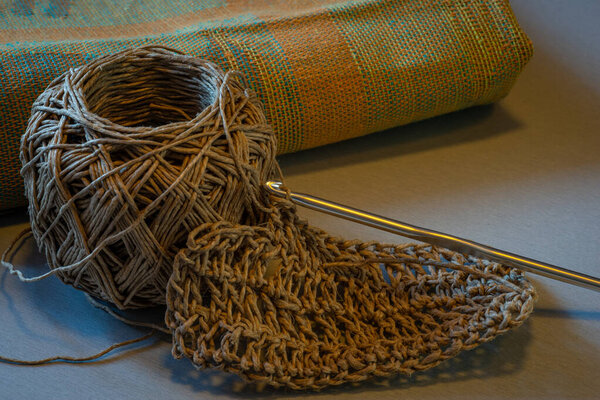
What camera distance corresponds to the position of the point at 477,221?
3.71 ft

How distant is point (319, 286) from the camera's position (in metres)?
0.96

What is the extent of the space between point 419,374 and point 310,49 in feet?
1.91

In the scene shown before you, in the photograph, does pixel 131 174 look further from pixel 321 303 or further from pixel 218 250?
pixel 321 303

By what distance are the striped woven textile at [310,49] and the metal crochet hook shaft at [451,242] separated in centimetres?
25

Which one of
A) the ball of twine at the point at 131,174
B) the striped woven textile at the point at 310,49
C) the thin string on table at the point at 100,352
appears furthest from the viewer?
the striped woven textile at the point at 310,49

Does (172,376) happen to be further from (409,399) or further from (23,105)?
(23,105)

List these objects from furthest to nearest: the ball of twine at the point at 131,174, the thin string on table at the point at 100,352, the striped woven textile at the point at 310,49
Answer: the striped woven textile at the point at 310,49, the thin string on table at the point at 100,352, the ball of twine at the point at 131,174

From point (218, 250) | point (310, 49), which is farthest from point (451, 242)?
point (310, 49)

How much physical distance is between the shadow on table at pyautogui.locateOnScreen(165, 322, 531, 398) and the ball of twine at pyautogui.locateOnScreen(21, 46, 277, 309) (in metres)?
0.11

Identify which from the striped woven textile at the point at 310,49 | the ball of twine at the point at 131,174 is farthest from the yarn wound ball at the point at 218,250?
the striped woven textile at the point at 310,49

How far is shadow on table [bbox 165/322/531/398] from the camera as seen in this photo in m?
0.86

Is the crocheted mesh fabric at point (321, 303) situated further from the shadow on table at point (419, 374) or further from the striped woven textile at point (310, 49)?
the striped woven textile at point (310, 49)

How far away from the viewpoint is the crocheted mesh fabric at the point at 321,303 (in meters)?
0.82

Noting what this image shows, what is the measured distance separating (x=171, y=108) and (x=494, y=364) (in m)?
0.58
